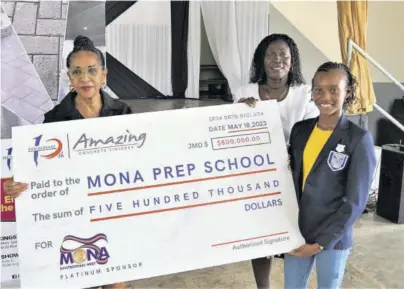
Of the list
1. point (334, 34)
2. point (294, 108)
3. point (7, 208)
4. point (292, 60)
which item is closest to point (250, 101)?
point (294, 108)

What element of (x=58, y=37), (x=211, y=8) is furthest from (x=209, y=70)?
(x=58, y=37)

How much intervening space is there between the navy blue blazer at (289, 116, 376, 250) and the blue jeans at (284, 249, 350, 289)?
0.16ft

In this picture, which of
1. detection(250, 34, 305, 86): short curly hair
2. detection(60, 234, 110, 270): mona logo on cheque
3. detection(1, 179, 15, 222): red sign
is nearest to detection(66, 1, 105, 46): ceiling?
detection(1, 179, 15, 222): red sign

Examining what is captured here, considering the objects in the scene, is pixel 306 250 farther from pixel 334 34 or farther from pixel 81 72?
pixel 334 34

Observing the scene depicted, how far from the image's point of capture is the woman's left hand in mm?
1402

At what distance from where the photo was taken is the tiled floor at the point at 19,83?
2.77 meters

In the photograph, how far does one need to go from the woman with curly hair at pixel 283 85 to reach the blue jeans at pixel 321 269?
492 millimetres

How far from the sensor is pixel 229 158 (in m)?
1.51

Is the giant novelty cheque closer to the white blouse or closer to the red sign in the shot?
the white blouse

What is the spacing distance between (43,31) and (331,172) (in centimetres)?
246

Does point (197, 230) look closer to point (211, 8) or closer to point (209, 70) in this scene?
point (211, 8)

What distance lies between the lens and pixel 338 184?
4.45 ft

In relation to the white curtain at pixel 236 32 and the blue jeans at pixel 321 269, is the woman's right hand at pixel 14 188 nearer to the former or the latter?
the blue jeans at pixel 321 269

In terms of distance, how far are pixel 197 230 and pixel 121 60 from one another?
198 inches
